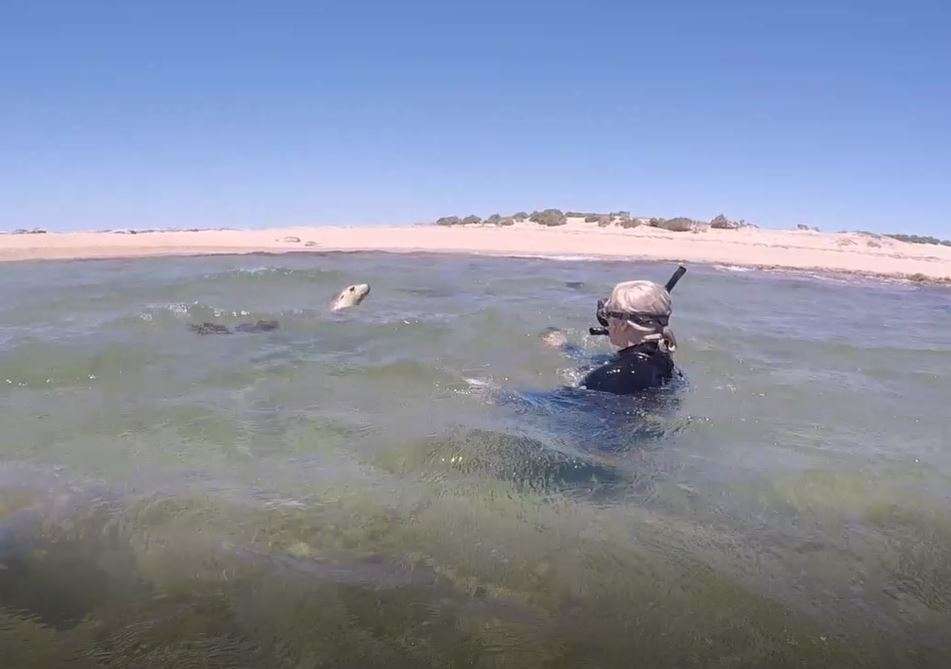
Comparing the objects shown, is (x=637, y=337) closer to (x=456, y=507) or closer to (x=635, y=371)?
(x=635, y=371)

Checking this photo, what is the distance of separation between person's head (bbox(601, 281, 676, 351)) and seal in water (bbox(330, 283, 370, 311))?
537 cm

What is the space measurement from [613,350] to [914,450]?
3.93 metres

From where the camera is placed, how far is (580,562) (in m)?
2.80

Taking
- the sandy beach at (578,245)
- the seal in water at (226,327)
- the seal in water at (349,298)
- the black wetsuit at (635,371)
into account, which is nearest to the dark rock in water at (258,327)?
the seal in water at (226,327)

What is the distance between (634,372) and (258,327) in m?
4.85

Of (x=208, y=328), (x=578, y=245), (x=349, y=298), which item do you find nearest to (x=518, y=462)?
(x=208, y=328)

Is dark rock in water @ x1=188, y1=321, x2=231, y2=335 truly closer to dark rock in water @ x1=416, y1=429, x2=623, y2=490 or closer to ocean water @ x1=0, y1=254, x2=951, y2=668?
ocean water @ x1=0, y1=254, x2=951, y2=668

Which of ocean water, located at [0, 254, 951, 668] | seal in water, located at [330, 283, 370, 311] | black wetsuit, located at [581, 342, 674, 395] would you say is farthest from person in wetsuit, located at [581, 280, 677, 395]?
seal in water, located at [330, 283, 370, 311]

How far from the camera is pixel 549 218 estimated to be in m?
27.5

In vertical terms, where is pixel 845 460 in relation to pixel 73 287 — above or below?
below

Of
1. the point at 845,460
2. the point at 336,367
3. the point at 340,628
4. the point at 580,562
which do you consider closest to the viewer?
the point at 340,628

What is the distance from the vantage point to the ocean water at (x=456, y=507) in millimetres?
2326

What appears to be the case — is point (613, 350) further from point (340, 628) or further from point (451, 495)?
point (340, 628)

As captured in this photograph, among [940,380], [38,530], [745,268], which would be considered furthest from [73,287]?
[745,268]
